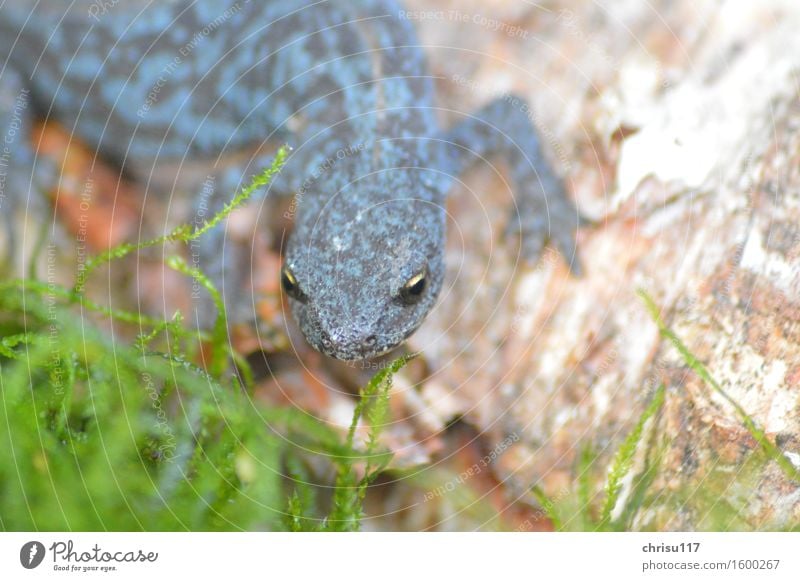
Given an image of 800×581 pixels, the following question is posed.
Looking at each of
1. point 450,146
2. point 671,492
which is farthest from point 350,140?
point 671,492

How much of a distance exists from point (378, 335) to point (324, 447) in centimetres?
24

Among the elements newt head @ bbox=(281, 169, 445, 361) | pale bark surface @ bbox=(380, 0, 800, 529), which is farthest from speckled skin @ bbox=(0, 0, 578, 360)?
pale bark surface @ bbox=(380, 0, 800, 529)

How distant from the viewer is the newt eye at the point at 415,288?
41.9 inches

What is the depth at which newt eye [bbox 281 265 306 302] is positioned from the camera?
108 centimetres

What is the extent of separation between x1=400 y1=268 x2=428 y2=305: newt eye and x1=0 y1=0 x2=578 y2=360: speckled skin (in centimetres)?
1

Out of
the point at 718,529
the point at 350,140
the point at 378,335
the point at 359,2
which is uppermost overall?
the point at 359,2

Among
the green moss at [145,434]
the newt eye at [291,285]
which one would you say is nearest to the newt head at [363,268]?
the newt eye at [291,285]

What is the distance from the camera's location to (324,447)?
1.14 m

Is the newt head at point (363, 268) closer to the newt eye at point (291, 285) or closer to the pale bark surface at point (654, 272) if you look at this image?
the newt eye at point (291, 285)

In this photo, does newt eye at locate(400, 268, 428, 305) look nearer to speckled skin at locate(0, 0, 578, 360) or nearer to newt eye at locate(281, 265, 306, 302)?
speckled skin at locate(0, 0, 578, 360)

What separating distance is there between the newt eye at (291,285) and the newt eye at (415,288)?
0.16m

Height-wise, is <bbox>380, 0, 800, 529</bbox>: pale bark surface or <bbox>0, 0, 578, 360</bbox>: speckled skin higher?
<bbox>0, 0, 578, 360</bbox>: speckled skin

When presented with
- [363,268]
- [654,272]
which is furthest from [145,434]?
[654,272]
